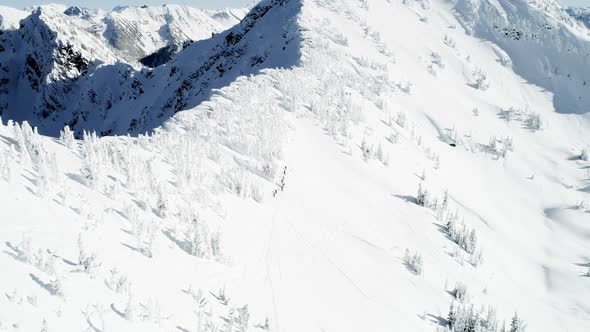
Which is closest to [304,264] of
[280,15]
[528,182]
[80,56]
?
[528,182]

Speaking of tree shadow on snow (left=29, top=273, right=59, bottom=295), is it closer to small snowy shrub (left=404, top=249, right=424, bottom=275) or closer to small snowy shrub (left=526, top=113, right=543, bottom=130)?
small snowy shrub (left=404, top=249, right=424, bottom=275)

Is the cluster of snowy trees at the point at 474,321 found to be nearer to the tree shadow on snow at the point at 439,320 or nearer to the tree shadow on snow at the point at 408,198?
the tree shadow on snow at the point at 439,320

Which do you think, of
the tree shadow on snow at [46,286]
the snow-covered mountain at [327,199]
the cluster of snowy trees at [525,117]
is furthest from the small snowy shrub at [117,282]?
the cluster of snowy trees at [525,117]

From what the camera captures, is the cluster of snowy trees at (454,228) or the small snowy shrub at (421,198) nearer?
the cluster of snowy trees at (454,228)

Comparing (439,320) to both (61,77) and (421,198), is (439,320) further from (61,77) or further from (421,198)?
(61,77)

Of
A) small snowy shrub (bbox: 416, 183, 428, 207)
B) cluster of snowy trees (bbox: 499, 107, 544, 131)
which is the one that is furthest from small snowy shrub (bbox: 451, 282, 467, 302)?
cluster of snowy trees (bbox: 499, 107, 544, 131)

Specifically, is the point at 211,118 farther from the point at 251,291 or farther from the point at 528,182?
the point at 528,182

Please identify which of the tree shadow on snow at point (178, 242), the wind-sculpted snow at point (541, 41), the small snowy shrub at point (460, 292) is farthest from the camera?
the wind-sculpted snow at point (541, 41)
